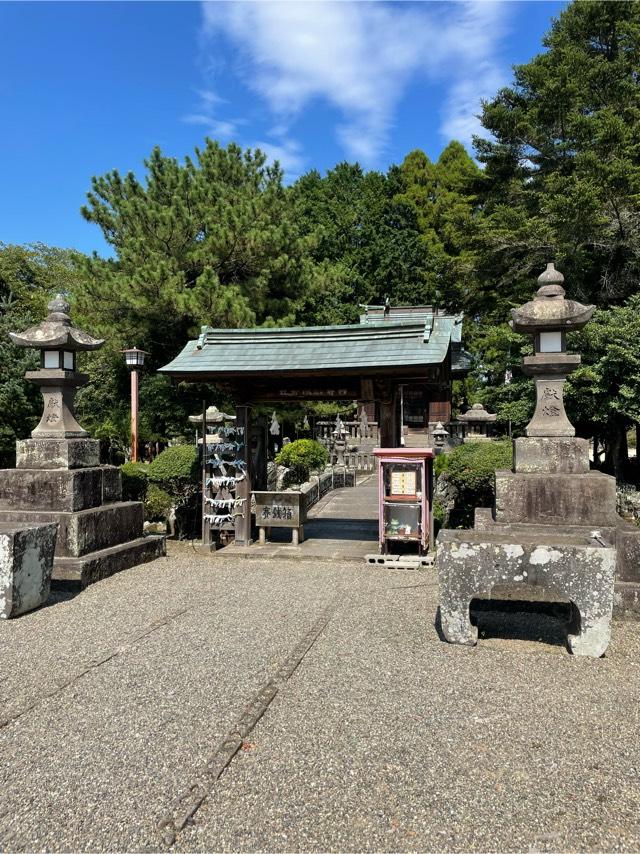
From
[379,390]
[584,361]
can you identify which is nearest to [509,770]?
[379,390]

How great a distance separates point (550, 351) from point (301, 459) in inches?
497

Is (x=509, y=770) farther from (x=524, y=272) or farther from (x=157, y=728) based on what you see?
(x=524, y=272)

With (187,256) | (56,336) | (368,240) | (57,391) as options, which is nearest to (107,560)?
(57,391)

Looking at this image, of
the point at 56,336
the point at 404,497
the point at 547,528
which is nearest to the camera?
the point at 547,528

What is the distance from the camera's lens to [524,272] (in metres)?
15.9

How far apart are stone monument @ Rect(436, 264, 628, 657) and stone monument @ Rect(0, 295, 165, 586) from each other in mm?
4319

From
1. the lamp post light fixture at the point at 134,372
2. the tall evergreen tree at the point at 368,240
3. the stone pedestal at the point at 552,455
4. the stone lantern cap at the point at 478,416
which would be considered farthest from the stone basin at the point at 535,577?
the tall evergreen tree at the point at 368,240

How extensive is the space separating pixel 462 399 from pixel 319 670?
26.6 metres

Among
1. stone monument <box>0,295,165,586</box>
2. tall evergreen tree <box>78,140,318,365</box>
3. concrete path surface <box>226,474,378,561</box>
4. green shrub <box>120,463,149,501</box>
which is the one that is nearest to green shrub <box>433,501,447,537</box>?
concrete path surface <box>226,474,378,561</box>

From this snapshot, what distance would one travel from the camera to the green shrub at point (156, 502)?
10.1 meters

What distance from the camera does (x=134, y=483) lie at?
10.1 m

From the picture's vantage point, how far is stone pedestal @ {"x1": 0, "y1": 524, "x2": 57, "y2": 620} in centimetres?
525

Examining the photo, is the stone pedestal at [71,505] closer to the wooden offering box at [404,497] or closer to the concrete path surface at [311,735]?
the concrete path surface at [311,735]

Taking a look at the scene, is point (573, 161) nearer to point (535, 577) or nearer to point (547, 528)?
point (547, 528)
